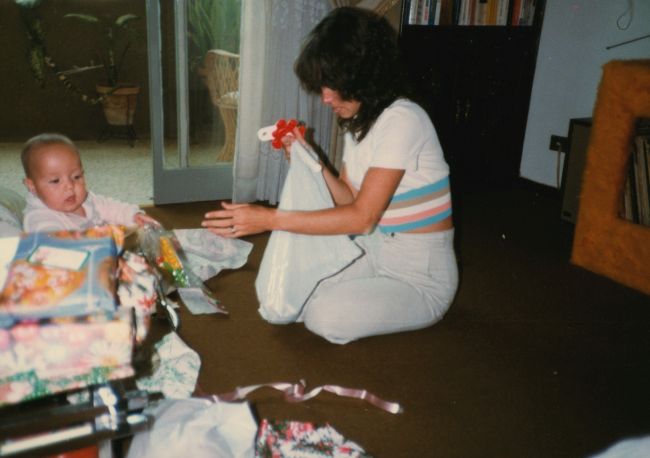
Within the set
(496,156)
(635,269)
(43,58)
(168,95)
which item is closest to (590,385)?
(635,269)

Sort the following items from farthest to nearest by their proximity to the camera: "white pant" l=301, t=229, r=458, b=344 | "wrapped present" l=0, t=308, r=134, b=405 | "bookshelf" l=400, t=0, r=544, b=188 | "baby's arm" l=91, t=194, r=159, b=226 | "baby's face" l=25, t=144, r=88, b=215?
1. "bookshelf" l=400, t=0, r=544, b=188
2. "baby's arm" l=91, t=194, r=159, b=226
3. "white pant" l=301, t=229, r=458, b=344
4. "baby's face" l=25, t=144, r=88, b=215
5. "wrapped present" l=0, t=308, r=134, b=405

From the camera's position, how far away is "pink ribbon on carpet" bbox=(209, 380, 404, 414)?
1.46 metres

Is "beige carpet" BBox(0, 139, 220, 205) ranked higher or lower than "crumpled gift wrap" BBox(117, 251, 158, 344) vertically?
lower

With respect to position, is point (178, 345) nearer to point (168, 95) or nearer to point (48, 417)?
point (48, 417)

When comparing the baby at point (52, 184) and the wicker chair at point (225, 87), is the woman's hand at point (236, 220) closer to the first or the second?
the baby at point (52, 184)

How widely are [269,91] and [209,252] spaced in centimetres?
99

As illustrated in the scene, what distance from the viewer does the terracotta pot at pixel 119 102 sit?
4.23 m

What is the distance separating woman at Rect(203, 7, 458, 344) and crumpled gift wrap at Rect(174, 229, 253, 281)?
1.91 feet

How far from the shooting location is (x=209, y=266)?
7.23 feet

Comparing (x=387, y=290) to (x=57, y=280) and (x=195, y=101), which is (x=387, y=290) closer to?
(x=57, y=280)

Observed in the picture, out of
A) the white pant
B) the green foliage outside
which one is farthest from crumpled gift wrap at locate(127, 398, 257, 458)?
the green foliage outside

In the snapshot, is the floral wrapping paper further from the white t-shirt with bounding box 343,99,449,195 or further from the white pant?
the white t-shirt with bounding box 343,99,449,195

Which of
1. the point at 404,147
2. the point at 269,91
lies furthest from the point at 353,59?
the point at 269,91

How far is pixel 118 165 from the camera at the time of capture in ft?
12.4
